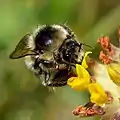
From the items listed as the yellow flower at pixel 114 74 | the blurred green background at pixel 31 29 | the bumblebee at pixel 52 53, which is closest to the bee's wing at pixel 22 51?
the bumblebee at pixel 52 53

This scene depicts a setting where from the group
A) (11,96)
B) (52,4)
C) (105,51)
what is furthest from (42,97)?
(105,51)

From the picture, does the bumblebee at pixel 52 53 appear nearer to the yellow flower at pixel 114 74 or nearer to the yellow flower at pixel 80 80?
Answer: the yellow flower at pixel 80 80

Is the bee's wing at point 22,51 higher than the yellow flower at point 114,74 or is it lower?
higher

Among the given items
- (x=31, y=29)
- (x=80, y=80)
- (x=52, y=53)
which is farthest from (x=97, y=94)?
(x=31, y=29)

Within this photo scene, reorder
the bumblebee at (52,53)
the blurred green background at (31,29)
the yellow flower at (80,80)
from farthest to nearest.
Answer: the blurred green background at (31,29)
the yellow flower at (80,80)
the bumblebee at (52,53)

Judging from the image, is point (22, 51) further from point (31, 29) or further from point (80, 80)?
point (31, 29)

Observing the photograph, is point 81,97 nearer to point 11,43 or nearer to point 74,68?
point 11,43

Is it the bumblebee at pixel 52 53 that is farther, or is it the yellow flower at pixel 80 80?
the yellow flower at pixel 80 80
